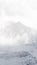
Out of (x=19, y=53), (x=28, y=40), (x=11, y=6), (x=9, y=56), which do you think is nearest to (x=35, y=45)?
(x=28, y=40)

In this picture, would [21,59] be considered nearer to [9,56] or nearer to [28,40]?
[9,56]

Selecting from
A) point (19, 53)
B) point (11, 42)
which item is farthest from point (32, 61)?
point (11, 42)

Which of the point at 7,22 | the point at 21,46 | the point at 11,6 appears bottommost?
the point at 21,46

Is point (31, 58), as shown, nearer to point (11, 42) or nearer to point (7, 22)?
point (11, 42)

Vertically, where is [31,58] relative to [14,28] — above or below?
below

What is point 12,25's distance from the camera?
18.4 ft

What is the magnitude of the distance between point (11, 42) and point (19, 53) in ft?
2.50

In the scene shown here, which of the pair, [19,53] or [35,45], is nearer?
[19,53]

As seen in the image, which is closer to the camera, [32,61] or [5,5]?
A: [32,61]

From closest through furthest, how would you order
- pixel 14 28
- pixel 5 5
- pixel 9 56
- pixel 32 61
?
pixel 32 61
pixel 9 56
pixel 14 28
pixel 5 5

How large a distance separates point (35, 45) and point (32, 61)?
106 cm

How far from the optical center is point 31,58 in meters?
4.02

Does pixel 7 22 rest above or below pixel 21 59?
above

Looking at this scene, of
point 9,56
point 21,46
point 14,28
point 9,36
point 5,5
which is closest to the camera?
point 9,56
